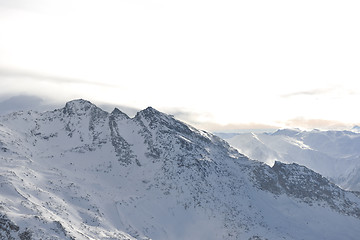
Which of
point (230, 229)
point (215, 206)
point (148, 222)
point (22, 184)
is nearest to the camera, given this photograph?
point (22, 184)

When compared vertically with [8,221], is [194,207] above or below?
below

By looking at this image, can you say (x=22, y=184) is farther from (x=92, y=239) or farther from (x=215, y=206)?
(x=215, y=206)

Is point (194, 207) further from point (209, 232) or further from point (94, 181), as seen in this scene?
point (94, 181)

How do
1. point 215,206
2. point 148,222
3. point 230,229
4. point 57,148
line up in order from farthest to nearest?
1. point 57,148
2. point 215,206
3. point 230,229
4. point 148,222

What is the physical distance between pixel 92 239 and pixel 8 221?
92.6 ft

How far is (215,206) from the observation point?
184750 millimetres

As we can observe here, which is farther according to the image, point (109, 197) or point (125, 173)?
point (125, 173)

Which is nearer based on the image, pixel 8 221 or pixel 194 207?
pixel 8 221

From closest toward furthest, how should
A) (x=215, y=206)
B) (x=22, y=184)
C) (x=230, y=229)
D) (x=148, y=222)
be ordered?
(x=22, y=184), (x=148, y=222), (x=230, y=229), (x=215, y=206)

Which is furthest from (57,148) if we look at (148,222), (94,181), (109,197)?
(148,222)

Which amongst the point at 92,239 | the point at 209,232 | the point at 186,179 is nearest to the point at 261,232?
the point at 209,232

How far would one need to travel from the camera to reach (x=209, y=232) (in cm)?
16762

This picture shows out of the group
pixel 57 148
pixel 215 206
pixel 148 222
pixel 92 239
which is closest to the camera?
pixel 92 239

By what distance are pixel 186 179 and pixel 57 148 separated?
243ft
